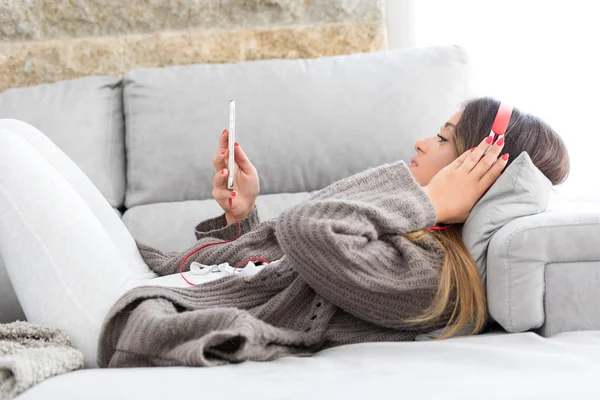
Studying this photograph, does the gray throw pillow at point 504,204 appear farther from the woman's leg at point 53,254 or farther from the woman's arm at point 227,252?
the woman's leg at point 53,254

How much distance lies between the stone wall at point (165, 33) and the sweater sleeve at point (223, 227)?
2.97ft

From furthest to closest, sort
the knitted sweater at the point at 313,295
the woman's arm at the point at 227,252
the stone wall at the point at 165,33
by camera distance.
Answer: the stone wall at the point at 165,33 → the woman's arm at the point at 227,252 → the knitted sweater at the point at 313,295

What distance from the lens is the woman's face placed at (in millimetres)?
1353

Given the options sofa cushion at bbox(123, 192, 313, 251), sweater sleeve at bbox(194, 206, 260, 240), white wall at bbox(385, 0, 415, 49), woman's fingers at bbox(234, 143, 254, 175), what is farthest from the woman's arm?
white wall at bbox(385, 0, 415, 49)

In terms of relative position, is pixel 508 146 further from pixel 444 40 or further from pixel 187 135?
pixel 444 40

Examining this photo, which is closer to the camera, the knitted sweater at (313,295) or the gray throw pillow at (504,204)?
the knitted sweater at (313,295)

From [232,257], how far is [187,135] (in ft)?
1.96

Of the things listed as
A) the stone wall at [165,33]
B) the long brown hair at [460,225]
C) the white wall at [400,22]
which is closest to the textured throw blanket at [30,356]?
the long brown hair at [460,225]

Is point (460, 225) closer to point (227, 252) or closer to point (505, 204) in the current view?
point (505, 204)

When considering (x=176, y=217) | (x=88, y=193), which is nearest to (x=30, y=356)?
(x=88, y=193)

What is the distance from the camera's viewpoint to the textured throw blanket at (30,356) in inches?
35.8

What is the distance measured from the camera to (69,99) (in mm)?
2053

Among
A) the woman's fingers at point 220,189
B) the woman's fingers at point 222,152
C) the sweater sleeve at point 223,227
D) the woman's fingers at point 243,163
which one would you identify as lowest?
the sweater sleeve at point 223,227

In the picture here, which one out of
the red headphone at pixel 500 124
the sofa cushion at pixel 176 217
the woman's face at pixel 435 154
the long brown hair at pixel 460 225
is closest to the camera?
the long brown hair at pixel 460 225
